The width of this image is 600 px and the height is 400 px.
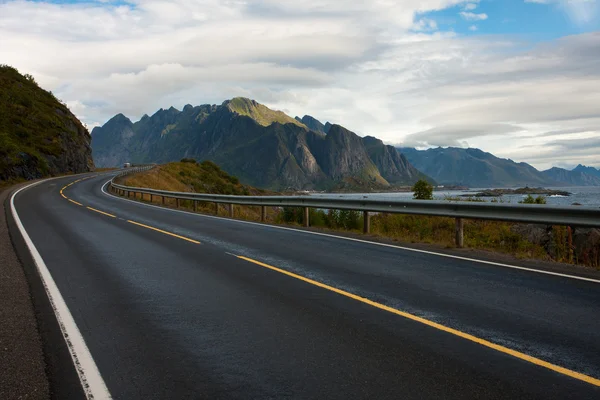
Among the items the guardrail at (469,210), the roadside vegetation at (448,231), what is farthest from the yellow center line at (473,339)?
the guardrail at (469,210)

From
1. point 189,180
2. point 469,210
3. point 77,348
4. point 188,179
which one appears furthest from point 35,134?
point 77,348

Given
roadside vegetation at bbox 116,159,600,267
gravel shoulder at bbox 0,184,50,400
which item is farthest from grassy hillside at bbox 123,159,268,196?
gravel shoulder at bbox 0,184,50,400

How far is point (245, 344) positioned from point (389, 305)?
2086 millimetres

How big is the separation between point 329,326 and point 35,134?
6769 centimetres

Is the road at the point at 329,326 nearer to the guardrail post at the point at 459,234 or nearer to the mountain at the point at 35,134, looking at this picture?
the guardrail post at the point at 459,234

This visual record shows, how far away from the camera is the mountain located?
169ft

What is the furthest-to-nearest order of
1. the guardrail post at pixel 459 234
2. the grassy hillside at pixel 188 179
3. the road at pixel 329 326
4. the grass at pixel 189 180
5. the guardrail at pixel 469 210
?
the grassy hillside at pixel 188 179, the grass at pixel 189 180, the guardrail post at pixel 459 234, the guardrail at pixel 469 210, the road at pixel 329 326

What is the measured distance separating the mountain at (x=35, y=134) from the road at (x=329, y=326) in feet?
156

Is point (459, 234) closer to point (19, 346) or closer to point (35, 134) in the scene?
point (19, 346)

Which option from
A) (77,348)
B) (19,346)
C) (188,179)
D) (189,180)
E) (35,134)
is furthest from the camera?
(35,134)

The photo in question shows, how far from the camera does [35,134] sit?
62.3 meters

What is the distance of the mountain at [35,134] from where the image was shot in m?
51.7

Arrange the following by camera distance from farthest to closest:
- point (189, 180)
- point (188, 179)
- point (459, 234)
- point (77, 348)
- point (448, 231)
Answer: point (188, 179) < point (189, 180) < point (448, 231) < point (459, 234) < point (77, 348)

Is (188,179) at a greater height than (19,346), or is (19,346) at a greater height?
(188,179)
